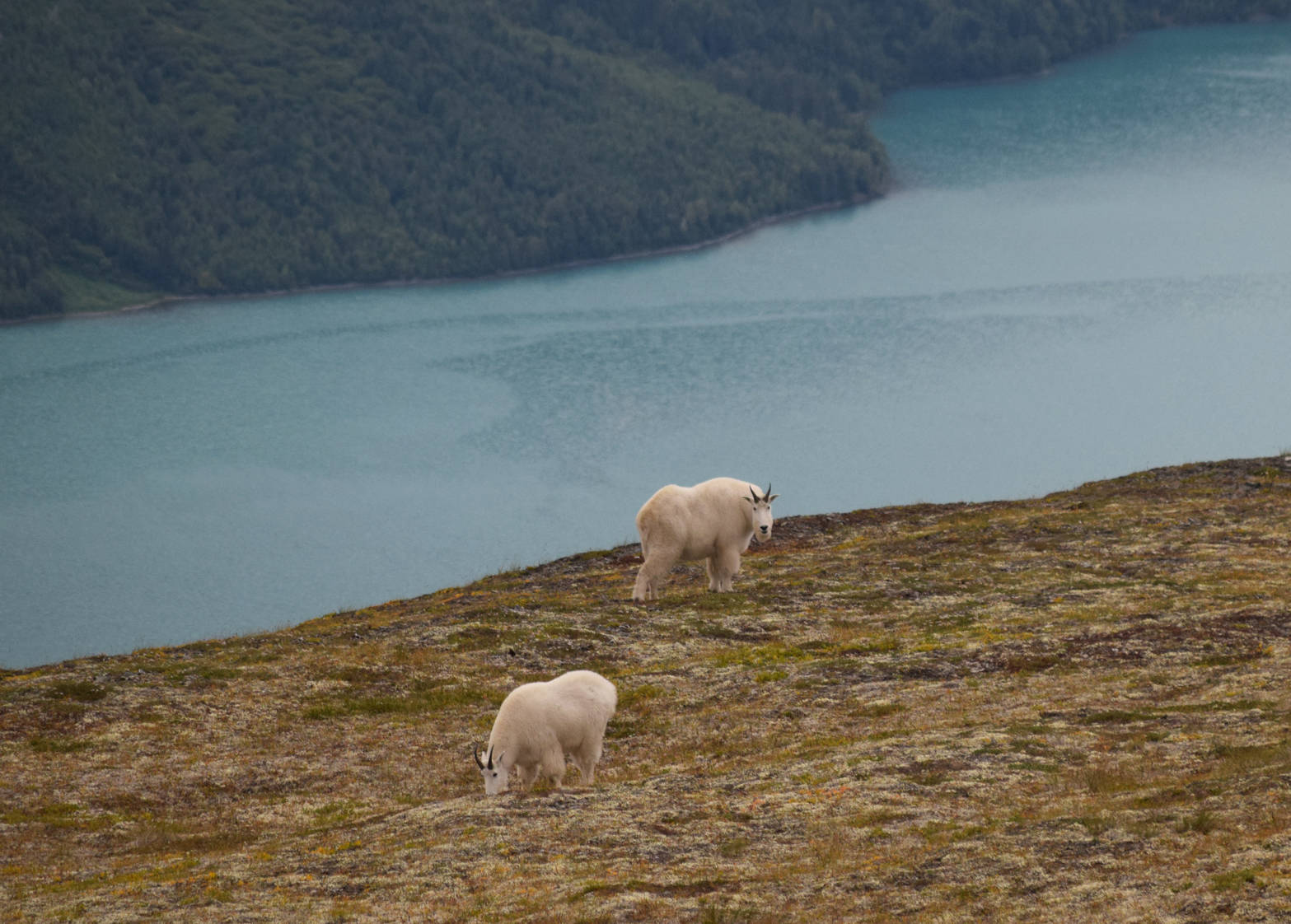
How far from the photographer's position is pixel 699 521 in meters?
35.5

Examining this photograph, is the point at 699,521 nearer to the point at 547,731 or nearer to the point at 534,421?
the point at 547,731

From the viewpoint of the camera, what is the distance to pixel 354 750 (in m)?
28.1

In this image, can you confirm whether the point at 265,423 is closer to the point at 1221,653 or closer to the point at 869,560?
the point at 869,560

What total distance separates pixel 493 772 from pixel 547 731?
43.4 inches

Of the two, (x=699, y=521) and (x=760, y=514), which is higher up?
(x=760, y=514)

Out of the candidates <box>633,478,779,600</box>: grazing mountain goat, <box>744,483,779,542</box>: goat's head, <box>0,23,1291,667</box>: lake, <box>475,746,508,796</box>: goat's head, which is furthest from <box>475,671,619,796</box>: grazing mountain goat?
<box>0,23,1291,667</box>: lake

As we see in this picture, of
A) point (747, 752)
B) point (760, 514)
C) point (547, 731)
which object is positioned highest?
point (760, 514)

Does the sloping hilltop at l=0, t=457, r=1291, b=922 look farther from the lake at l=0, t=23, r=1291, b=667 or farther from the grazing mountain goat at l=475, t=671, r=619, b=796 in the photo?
the lake at l=0, t=23, r=1291, b=667

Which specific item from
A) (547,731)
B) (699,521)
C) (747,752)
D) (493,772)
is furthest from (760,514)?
(493,772)

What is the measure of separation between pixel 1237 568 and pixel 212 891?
2854cm

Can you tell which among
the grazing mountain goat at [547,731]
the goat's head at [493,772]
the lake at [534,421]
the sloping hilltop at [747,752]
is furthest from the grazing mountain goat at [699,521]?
the lake at [534,421]

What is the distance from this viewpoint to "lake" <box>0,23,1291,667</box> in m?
128

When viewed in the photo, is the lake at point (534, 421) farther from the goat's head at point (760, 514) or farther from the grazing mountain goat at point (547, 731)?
the grazing mountain goat at point (547, 731)

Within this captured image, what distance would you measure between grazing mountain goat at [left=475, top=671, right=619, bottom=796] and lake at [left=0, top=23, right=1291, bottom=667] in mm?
90414
